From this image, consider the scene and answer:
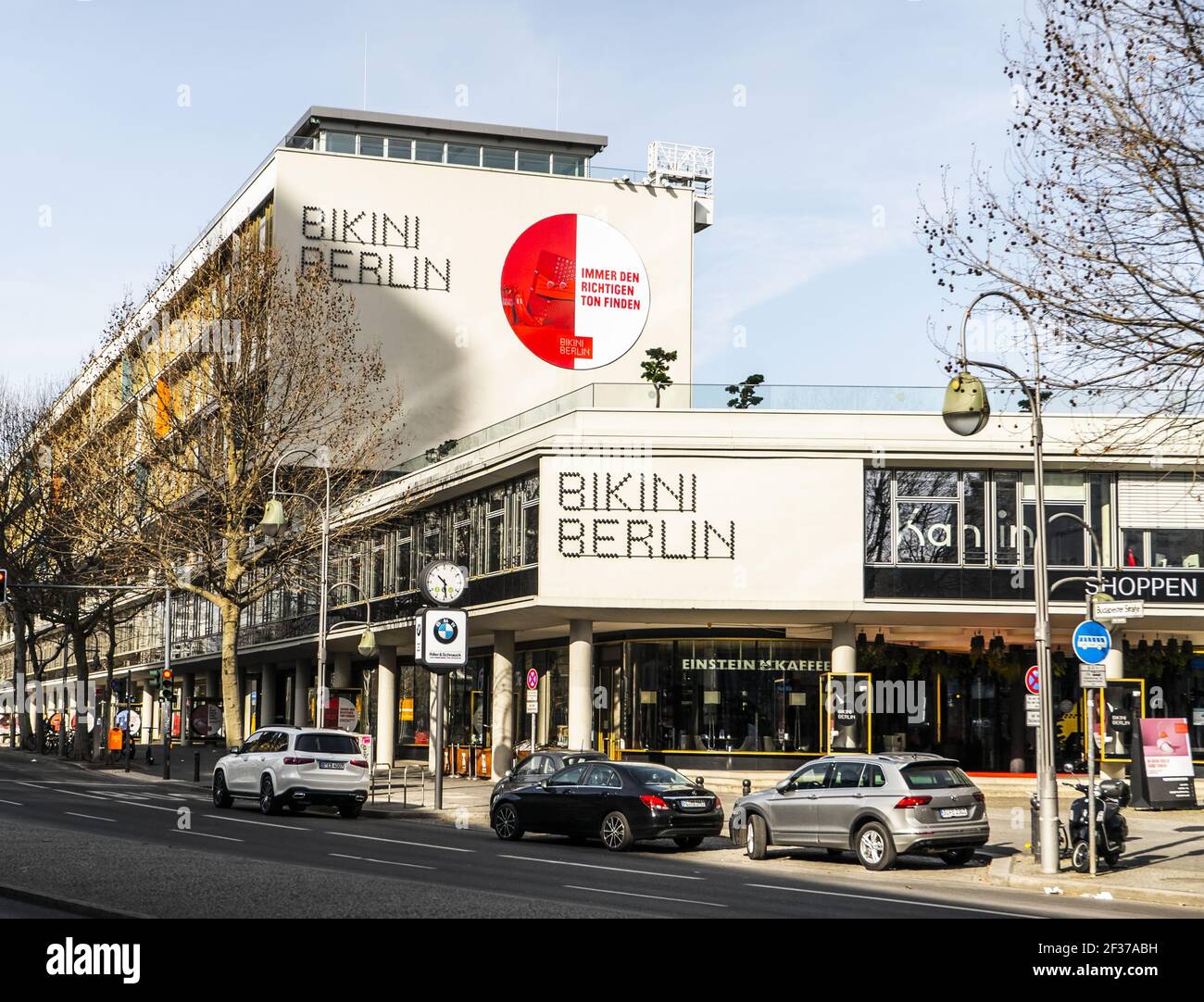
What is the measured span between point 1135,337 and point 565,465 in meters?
24.2

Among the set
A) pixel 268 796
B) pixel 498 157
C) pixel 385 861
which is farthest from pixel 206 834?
pixel 498 157

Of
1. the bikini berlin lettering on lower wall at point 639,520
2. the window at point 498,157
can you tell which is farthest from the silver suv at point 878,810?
the window at point 498,157

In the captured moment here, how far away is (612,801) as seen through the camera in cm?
2495

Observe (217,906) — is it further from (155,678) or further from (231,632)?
(155,678)

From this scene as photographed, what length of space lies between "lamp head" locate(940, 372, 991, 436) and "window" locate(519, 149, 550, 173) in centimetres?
5201

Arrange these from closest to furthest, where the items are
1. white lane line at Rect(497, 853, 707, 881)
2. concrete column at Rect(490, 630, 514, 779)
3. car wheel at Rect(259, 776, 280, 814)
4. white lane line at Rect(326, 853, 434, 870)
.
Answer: white lane line at Rect(326, 853, 434, 870), white lane line at Rect(497, 853, 707, 881), car wheel at Rect(259, 776, 280, 814), concrete column at Rect(490, 630, 514, 779)

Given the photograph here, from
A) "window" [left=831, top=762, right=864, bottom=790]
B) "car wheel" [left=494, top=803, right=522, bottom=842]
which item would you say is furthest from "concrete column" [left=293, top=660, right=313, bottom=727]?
"window" [left=831, top=762, right=864, bottom=790]

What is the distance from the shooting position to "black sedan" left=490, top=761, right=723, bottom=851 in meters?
24.5

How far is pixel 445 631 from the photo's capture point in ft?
113

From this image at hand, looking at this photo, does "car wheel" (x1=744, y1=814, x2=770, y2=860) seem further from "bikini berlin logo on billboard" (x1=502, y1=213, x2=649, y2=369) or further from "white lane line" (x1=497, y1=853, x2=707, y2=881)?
"bikini berlin logo on billboard" (x1=502, y1=213, x2=649, y2=369)

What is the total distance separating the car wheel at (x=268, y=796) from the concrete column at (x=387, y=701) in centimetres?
2433

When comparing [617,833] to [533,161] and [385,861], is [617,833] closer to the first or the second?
[385,861]

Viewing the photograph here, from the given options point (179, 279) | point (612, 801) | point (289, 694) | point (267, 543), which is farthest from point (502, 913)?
point (289, 694)

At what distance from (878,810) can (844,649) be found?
1907 centimetres
